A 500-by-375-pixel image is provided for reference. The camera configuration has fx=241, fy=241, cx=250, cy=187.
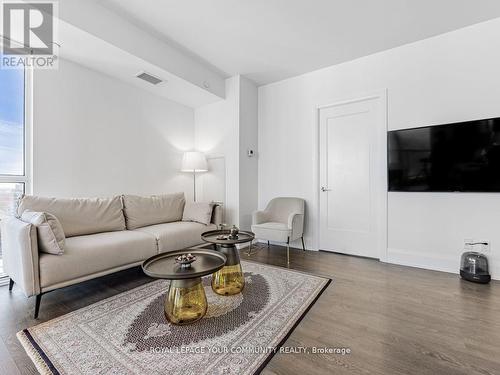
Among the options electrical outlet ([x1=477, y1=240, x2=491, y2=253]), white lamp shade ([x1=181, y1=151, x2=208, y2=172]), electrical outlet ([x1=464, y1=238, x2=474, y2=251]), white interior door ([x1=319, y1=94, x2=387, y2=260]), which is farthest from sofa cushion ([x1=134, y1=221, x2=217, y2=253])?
electrical outlet ([x1=477, y1=240, x2=491, y2=253])

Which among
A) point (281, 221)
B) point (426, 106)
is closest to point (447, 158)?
point (426, 106)

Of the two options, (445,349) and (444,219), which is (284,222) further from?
(445,349)

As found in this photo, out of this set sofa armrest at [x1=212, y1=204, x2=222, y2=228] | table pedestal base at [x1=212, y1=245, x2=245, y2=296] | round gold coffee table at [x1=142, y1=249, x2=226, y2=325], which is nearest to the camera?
round gold coffee table at [x1=142, y1=249, x2=226, y2=325]

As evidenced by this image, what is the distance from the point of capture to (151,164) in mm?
3689

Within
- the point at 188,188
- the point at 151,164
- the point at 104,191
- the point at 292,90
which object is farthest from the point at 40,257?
the point at 292,90

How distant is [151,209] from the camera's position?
10.5ft

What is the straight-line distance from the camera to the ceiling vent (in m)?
3.09

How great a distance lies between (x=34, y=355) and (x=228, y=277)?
4.30 feet

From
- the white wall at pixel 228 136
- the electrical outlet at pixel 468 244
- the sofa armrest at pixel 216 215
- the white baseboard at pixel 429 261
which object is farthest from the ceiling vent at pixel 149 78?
the electrical outlet at pixel 468 244

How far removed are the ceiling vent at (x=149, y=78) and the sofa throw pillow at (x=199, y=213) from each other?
177 cm

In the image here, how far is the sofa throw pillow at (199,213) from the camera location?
3.37 metres

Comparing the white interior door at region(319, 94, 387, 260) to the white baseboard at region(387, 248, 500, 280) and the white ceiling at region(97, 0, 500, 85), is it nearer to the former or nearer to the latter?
the white baseboard at region(387, 248, 500, 280)

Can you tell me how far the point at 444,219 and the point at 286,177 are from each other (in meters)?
2.09

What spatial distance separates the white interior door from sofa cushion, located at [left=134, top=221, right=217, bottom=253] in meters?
1.88
